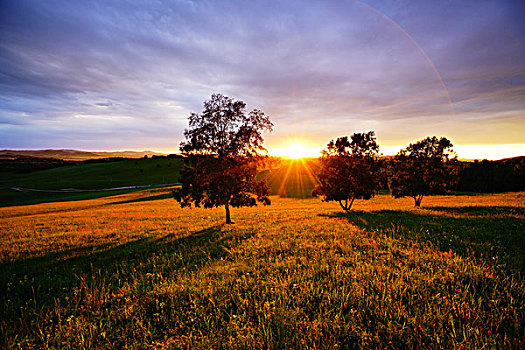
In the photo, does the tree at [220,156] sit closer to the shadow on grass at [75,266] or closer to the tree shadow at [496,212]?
the shadow on grass at [75,266]

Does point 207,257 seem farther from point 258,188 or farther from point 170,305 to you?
point 258,188

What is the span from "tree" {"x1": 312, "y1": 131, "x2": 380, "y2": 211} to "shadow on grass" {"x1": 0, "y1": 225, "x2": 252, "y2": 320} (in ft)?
49.0

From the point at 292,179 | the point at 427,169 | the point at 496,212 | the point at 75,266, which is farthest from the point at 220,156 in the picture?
the point at 292,179

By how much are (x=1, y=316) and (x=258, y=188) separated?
1273 cm

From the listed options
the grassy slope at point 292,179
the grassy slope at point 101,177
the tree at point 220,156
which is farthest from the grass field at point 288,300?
the grassy slope at point 101,177

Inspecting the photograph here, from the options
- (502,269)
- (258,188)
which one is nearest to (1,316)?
(502,269)

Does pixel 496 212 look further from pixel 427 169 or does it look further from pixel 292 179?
pixel 292 179

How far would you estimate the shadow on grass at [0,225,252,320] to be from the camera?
5.31m

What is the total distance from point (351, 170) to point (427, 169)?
43.5 feet

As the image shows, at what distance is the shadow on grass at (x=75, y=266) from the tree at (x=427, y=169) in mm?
27007

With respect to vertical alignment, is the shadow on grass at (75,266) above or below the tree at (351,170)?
below

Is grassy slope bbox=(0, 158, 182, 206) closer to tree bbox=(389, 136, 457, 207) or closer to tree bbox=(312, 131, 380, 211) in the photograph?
tree bbox=(312, 131, 380, 211)

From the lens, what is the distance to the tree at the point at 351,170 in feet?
70.6

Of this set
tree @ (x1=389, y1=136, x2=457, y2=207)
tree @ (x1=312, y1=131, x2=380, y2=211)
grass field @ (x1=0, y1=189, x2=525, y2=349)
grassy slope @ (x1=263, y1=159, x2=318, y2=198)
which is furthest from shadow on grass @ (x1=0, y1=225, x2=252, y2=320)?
grassy slope @ (x1=263, y1=159, x2=318, y2=198)
